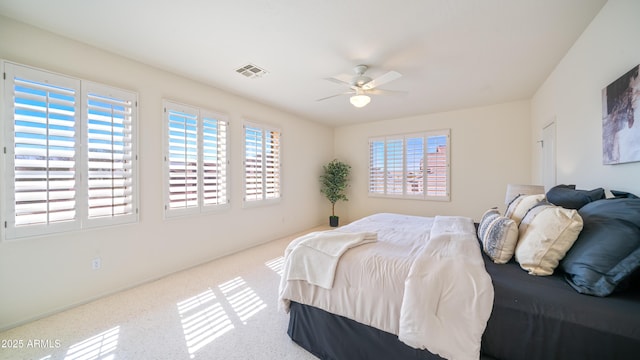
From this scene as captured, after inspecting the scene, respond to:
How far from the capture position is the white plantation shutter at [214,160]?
344 centimetres

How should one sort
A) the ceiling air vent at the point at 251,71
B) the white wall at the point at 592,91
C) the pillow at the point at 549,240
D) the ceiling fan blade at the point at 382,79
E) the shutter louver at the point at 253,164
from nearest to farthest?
the pillow at the point at 549,240 → the white wall at the point at 592,91 → the ceiling fan blade at the point at 382,79 → the ceiling air vent at the point at 251,71 → the shutter louver at the point at 253,164

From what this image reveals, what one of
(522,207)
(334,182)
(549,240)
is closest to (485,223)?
(522,207)

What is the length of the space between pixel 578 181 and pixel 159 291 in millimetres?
4640

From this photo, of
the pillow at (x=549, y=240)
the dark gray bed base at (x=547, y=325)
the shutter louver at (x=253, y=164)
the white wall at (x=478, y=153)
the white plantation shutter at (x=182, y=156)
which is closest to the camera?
the dark gray bed base at (x=547, y=325)

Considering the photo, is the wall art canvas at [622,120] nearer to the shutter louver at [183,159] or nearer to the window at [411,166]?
the window at [411,166]

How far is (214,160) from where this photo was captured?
3.54 metres

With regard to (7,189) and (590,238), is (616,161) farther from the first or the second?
(7,189)

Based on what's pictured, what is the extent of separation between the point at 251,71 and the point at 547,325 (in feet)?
11.4

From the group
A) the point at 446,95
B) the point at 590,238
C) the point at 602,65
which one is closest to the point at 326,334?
the point at 590,238

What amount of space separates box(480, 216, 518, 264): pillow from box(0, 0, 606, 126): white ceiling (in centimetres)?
176

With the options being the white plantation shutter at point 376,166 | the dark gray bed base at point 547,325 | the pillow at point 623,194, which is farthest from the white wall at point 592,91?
the white plantation shutter at point 376,166

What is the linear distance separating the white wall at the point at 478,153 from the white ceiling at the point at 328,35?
103 cm

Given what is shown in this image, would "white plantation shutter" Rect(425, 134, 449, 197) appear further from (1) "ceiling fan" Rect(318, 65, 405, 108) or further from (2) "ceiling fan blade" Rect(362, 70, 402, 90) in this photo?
(2) "ceiling fan blade" Rect(362, 70, 402, 90)

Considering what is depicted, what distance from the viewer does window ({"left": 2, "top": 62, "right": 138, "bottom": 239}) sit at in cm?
204
